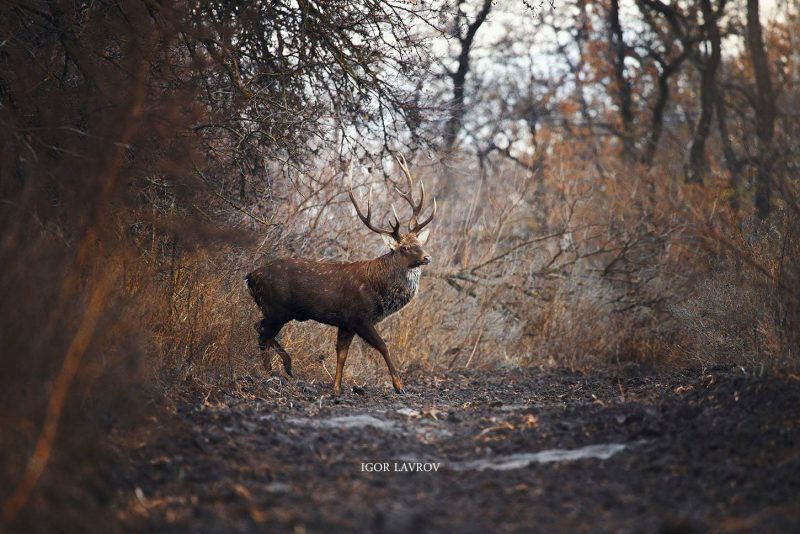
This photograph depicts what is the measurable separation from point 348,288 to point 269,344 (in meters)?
1.24

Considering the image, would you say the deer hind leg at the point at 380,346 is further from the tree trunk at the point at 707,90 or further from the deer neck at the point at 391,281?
the tree trunk at the point at 707,90

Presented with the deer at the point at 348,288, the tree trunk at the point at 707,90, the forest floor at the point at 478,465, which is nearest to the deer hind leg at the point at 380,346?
the deer at the point at 348,288

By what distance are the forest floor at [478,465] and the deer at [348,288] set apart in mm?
1621

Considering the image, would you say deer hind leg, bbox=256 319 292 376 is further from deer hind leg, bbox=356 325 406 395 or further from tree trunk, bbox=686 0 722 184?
tree trunk, bbox=686 0 722 184

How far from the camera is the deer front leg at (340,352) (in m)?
11.0

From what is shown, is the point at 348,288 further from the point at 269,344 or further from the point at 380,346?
the point at 269,344

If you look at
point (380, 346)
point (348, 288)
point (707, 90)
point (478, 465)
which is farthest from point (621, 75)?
point (478, 465)

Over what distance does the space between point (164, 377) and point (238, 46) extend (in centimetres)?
404

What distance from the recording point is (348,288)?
1116cm

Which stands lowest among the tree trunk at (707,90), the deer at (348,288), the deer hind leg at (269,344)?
the deer hind leg at (269,344)

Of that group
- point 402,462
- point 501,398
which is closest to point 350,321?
point 501,398

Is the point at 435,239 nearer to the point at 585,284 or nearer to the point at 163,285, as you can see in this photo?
the point at 585,284

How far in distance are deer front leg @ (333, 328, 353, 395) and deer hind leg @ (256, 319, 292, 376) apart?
73 centimetres

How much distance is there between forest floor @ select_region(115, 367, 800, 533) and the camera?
516 cm
